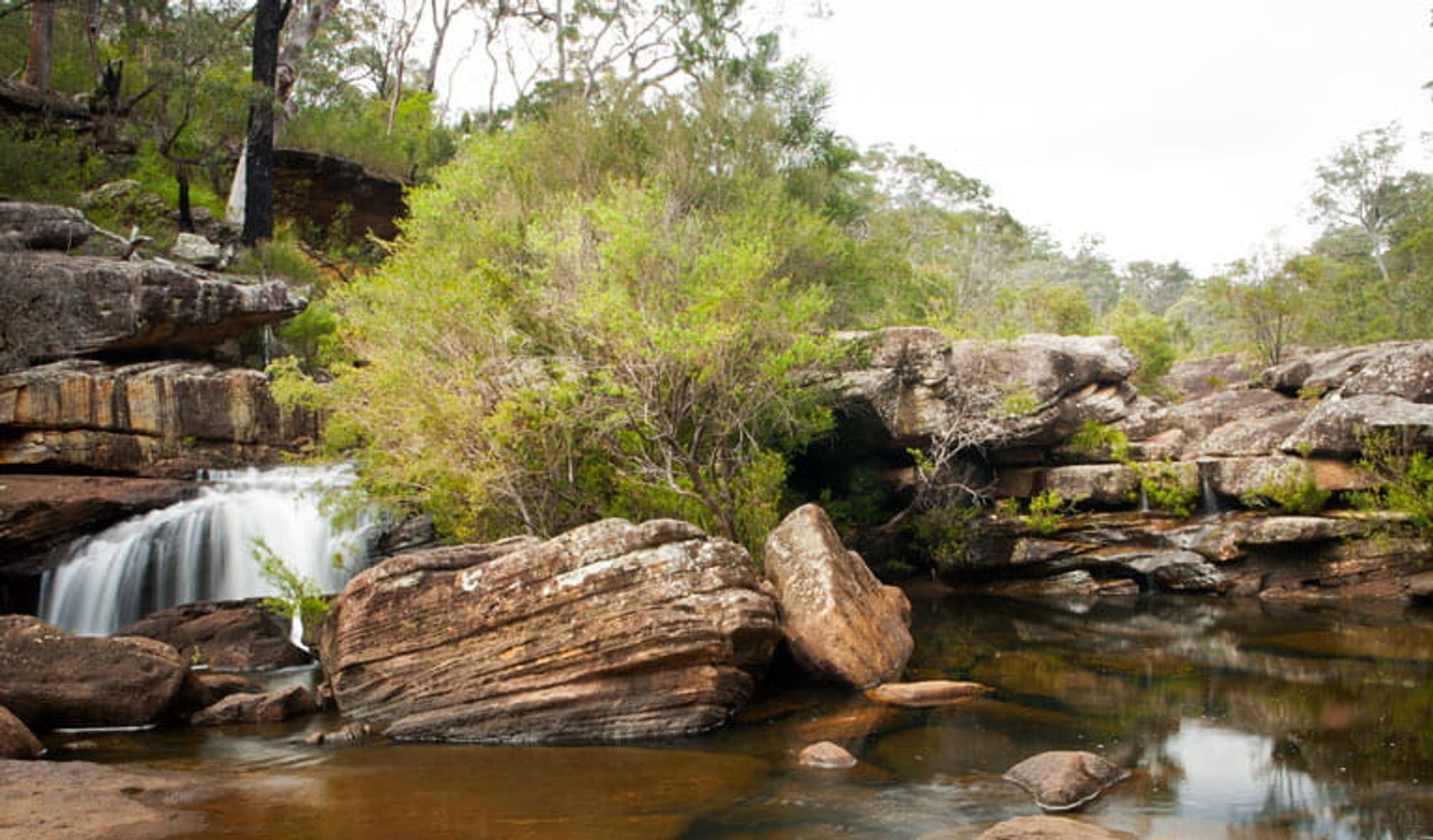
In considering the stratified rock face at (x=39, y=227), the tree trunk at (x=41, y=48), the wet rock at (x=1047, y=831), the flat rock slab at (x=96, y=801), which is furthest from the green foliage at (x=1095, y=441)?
the tree trunk at (x=41, y=48)

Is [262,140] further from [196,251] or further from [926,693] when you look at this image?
[926,693]

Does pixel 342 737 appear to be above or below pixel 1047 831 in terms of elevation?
below

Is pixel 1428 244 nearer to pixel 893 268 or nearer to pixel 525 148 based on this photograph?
pixel 893 268

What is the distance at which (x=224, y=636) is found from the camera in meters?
15.3

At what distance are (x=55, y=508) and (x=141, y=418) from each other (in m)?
3.57

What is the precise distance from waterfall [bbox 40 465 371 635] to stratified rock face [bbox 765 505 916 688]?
26.6ft

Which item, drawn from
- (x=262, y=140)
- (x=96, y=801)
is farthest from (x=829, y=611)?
(x=262, y=140)

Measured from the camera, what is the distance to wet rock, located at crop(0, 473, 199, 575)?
1620cm

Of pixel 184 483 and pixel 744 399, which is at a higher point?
pixel 744 399

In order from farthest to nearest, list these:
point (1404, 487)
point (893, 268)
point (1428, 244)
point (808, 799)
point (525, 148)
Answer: point (1428, 244), point (893, 268), point (525, 148), point (1404, 487), point (808, 799)

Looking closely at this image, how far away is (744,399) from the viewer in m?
16.3

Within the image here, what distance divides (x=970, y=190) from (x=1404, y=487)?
141 ft

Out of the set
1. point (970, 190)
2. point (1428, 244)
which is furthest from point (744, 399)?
point (970, 190)

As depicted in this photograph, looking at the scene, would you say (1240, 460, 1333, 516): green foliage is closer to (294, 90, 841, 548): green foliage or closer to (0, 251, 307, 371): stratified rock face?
(294, 90, 841, 548): green foliage
